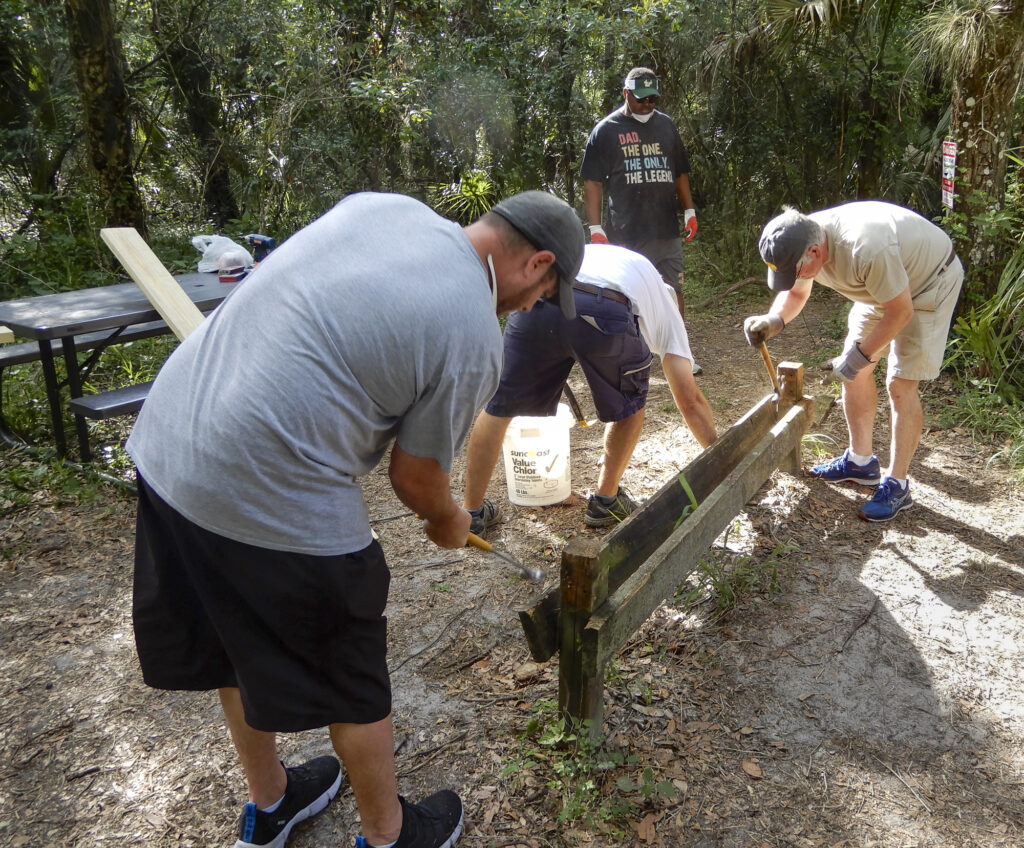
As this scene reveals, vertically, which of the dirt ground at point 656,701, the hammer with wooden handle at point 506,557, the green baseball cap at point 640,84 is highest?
the green baseball cap at point 640,84

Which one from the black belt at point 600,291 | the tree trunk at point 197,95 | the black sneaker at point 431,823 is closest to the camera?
the black sneaker at point 431,823

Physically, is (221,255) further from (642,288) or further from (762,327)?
(762,327)

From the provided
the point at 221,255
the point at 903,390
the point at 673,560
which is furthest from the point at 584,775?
the point at 221,255

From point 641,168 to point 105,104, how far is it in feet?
16.9

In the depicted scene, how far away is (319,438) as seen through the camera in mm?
1533

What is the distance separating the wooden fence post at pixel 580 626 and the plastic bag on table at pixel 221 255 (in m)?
3.91

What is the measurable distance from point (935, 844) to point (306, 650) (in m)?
1.75

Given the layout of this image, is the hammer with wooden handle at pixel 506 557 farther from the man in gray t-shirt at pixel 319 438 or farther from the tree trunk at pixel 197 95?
the tree trunk at pixel 197 95

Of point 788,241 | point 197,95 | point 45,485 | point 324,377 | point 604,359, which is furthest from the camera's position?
point 197,95

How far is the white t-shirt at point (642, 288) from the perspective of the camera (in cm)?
314

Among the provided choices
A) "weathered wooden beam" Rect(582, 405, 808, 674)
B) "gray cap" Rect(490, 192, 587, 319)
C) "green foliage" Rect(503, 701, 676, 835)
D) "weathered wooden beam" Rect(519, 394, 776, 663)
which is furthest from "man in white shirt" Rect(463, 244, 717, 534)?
"green foliage" Rect(503, 701, 676, 835)

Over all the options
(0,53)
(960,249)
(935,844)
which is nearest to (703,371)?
(960,249)

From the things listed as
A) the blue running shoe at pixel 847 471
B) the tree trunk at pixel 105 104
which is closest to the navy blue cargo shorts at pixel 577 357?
the blue running shoe at pixel 847 471

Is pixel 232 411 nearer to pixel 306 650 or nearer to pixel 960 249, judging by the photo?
pixel 306 650
